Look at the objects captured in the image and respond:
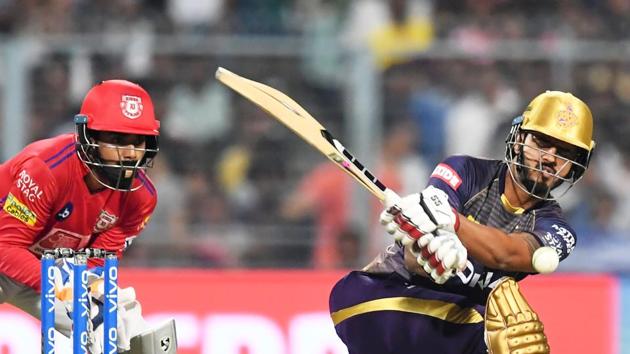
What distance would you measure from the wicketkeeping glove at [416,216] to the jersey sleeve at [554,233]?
0.55 metres

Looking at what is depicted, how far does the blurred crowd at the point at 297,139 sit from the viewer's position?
9.87 m

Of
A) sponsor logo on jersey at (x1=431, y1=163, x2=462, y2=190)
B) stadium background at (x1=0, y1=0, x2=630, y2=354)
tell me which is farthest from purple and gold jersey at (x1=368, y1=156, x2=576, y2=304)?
stadium background at (x1=0, y1=0, x2=630, y2=354)

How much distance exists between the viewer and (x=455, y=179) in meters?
5.81

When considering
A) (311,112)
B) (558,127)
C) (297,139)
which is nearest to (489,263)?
(558,127)

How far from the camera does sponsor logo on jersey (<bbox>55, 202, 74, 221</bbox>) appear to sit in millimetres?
6043

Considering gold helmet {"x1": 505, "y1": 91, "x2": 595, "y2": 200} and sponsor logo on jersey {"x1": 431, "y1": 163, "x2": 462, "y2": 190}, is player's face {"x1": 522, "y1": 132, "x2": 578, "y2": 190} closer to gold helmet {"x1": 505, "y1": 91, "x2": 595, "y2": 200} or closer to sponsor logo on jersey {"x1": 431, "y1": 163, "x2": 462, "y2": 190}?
→ gold helmet {"x1": 505, "y1": 91, "x2": 595, "y2": 200}

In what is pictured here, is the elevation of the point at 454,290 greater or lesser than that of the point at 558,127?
lesser

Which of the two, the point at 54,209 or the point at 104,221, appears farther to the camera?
the point at 104,221

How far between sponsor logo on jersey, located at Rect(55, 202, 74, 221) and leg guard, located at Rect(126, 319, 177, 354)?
68 centimetres

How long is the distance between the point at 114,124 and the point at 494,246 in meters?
1.68

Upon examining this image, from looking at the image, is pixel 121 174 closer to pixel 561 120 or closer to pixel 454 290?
pixel 454 290

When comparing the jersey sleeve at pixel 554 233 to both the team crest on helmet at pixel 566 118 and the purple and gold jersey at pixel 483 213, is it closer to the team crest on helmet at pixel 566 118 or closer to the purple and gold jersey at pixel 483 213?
the purple and gold jersey at pixel 483 213

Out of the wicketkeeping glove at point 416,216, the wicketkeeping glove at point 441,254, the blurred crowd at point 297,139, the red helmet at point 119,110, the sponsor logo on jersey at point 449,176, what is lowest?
the wicketkeeping glove at point 441,254

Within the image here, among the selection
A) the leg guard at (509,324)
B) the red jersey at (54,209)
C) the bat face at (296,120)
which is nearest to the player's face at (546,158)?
the leg guard at (509,324)
